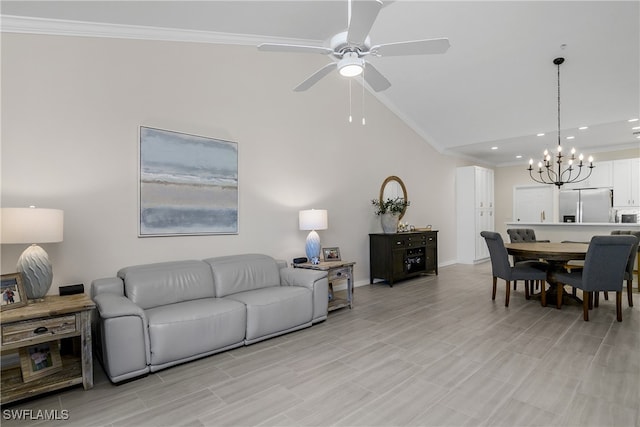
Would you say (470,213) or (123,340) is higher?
(470,213)

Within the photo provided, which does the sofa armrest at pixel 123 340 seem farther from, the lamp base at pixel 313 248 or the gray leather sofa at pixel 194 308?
the lamp base at pixel 313 248

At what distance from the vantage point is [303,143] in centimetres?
480

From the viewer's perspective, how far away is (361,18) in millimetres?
1955

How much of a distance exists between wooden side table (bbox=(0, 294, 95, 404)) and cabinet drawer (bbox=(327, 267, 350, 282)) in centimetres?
254

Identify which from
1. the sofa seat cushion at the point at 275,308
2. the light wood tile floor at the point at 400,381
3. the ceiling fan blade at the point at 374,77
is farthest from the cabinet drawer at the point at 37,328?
the ceiling fan blade at the point at 374,77

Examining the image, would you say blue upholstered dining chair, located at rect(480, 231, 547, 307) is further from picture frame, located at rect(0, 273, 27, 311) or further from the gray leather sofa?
picture frame, located at rect(0, 273, 27, 311)

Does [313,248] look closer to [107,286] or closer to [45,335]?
[107,286]

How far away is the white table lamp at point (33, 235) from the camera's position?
7.52ft

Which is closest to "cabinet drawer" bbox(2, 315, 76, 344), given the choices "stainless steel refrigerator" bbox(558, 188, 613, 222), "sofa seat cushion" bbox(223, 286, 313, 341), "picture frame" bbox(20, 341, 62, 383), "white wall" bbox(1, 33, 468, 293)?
"picture frame" bbox(20, 341, 62, 383)

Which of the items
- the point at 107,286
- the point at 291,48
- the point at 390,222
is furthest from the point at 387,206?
the point at 107,286

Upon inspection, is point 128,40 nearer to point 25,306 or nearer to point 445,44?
point 25,306

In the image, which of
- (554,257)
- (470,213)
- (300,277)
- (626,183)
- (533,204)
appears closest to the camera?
(300,277)

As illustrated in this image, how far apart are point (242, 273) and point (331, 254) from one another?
4.99 feet

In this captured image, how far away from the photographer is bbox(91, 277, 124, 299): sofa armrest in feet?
9.29
